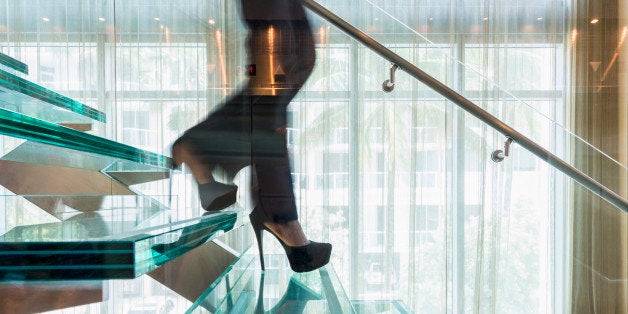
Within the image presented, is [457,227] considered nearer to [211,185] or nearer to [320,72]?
[320,72]

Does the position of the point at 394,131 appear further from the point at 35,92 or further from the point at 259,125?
the point at 35,92

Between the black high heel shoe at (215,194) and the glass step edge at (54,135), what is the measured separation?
1.38 feet

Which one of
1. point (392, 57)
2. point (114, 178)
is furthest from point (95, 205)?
point (392, 57)

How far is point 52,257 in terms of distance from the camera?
1.17ft

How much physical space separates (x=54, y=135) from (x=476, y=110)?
1030 millimetres

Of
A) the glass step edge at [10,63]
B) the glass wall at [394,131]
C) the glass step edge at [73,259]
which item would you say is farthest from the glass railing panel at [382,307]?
the glass step edge at [10,63]

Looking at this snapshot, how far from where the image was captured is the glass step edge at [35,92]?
513 millimetres

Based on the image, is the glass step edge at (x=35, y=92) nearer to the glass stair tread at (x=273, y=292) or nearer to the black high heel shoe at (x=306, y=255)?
the glass stair tread at (x=273, y=292)

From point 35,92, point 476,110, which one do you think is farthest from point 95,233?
point 476,110

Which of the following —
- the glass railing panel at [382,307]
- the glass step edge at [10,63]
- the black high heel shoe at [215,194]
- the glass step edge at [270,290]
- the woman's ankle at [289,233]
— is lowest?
the glass railing panel at [382,307]

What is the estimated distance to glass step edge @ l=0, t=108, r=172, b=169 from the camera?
385mm

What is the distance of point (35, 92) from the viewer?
0.61m

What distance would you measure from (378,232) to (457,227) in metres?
0.40

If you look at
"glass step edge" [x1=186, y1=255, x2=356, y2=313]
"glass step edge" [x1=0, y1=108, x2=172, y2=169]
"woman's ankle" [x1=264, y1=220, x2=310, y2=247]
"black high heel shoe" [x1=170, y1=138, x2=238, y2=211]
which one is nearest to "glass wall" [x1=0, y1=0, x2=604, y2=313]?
"black high heel shoe" [x1=170, y1=138, x2=238, y2=211]
